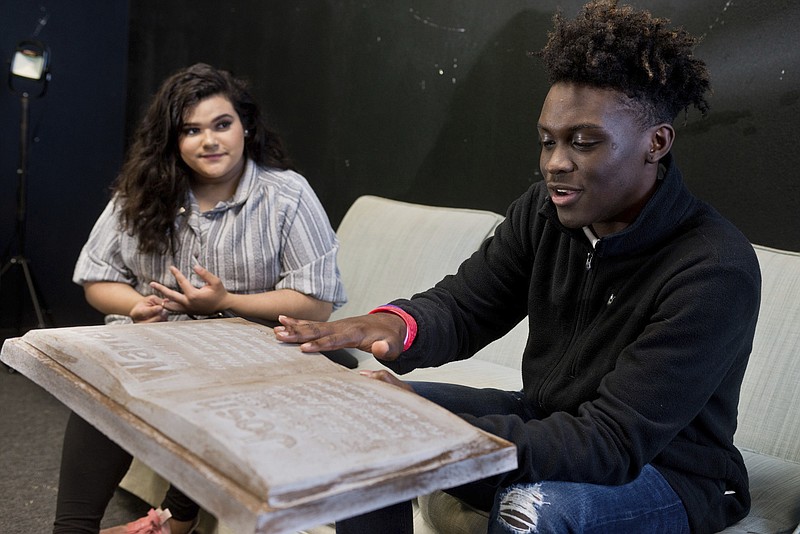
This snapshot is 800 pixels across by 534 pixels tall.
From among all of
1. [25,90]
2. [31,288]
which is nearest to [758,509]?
[31,288]

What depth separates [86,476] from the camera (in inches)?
72.4

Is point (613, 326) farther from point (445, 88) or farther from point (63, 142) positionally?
point (63, 142)

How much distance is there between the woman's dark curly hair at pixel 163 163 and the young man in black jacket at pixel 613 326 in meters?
0.86

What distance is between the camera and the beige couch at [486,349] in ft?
5.02

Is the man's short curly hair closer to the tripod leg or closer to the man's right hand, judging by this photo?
the man's right hand

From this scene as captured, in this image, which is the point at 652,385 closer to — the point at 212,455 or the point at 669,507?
the point at 669,507

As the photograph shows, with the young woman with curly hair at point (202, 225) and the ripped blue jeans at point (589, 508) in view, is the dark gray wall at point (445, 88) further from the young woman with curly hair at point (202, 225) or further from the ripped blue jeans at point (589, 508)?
the ripped blue jeans at point (589, 508)

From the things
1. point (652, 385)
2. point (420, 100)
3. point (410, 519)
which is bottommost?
point (410, 519)

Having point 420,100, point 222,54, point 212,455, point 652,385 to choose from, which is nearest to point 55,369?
point 212,455

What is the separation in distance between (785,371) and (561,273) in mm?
552

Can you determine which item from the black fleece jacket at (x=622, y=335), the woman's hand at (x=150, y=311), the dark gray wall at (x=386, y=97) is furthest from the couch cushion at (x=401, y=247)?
the black fleece jacket at (x=622, y=335)

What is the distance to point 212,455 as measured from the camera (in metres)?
→ 0.89

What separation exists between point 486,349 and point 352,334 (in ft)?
3.45

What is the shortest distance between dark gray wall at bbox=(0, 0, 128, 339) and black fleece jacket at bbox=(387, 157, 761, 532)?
3.02 meters
